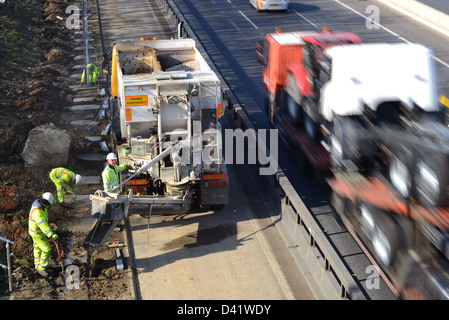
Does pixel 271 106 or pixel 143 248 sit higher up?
pixel 271 106

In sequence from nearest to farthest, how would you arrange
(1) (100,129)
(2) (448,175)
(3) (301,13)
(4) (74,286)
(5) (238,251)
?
(2) (448,175) → (4) (74,286) → (5) (238,251) → (1) (100,129) → (3) (301,13)

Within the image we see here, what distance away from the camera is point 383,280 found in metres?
10.8

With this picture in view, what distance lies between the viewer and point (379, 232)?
10.0 meters

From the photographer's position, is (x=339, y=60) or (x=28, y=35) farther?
(x=28, y=35)

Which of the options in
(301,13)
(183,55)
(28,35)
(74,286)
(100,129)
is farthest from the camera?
(301,13)

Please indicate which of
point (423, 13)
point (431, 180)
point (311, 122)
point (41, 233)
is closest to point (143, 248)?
point (41, 233)

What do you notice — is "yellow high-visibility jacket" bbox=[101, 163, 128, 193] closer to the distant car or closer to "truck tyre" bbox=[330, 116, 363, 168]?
"truck tyre" bbox=[330, 116, 363, 168]

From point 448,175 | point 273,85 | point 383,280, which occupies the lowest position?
point 383,280

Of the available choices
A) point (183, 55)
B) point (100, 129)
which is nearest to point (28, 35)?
point (100, 129)

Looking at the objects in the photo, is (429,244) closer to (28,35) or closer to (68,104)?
(68,104)

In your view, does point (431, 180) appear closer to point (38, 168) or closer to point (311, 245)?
point (311, 245)

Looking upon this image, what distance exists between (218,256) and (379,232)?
9.93ft

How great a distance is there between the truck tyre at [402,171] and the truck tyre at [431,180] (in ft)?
0.63

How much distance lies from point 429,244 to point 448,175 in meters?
1.05
